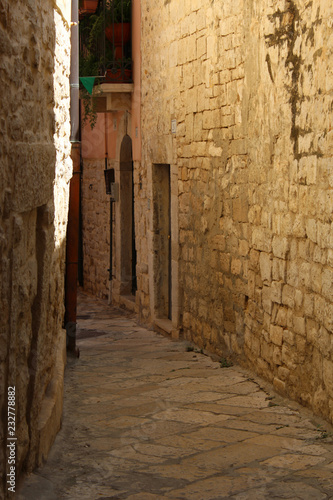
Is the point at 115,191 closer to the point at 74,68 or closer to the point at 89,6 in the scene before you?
the point at 89,6

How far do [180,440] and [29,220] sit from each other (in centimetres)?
189

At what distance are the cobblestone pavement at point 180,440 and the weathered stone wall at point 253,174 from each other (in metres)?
0.38

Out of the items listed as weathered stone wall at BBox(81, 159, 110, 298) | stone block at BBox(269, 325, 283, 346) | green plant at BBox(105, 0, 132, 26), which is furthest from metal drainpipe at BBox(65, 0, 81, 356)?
weathered stone wall at BBox(81, 159, 110, 298)

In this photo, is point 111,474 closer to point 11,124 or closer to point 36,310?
point 36,310

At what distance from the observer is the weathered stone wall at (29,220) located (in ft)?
9.65

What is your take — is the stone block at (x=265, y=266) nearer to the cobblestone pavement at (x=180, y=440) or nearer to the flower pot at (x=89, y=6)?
the cobblestone pavement at (x=180, y=440)

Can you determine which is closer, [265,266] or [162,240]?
[265,266]

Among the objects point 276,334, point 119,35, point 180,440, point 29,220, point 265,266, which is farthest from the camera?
point 119,35

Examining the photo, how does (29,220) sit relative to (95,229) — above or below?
above

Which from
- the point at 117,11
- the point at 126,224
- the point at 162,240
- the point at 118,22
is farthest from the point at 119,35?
the point at 162,240

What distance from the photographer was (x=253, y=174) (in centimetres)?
635

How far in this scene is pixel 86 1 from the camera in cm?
1210

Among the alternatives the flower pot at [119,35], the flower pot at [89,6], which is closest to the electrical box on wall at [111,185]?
the flower pot at [119,35]

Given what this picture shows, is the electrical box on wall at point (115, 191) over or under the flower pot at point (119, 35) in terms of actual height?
under
